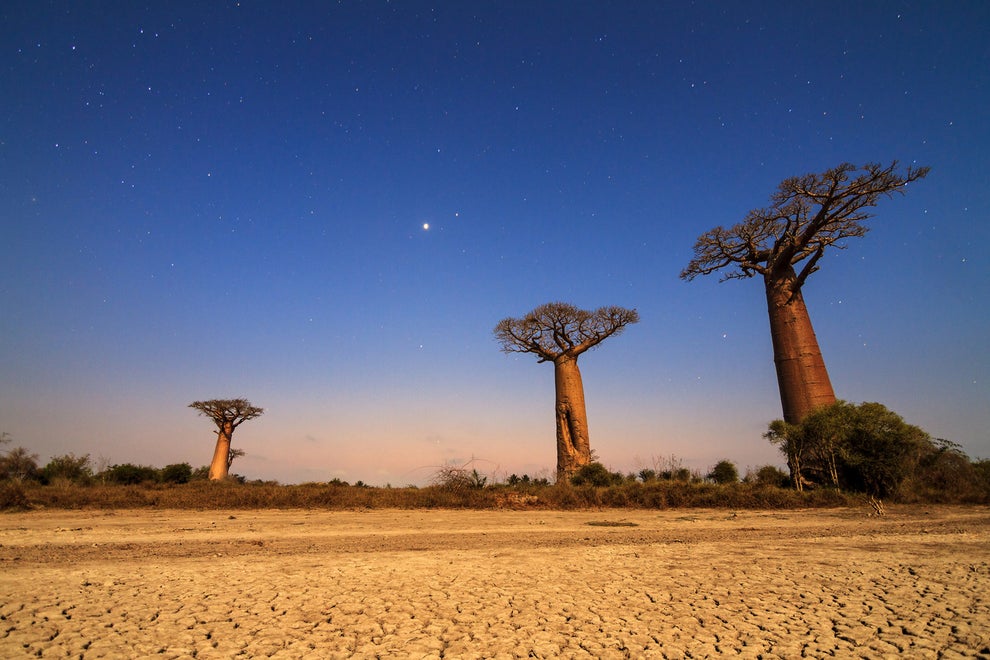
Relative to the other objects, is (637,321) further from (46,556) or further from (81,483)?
(81,483)

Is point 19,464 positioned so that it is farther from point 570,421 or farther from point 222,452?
point 570,421

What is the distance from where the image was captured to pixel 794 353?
16.6m

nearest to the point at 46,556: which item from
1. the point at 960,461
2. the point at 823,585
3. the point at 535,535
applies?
the point at 535,535

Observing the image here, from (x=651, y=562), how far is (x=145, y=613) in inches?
142

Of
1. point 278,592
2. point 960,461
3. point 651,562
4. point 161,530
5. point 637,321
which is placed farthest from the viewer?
point 637,321

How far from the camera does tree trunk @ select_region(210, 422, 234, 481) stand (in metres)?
27.7

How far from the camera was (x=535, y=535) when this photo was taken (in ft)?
20.2

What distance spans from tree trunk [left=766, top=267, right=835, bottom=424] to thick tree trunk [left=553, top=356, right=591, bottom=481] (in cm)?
A: 813

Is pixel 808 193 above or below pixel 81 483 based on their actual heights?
above

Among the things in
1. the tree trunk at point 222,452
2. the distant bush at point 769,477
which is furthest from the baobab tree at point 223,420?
the distant bush at point 769,477

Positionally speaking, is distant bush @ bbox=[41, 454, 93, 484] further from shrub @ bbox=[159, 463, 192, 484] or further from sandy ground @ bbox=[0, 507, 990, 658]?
sandy ground @ bbox=[0, 507, 990, 658]

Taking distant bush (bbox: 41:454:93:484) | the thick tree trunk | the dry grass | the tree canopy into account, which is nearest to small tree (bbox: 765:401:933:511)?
the tree canopy

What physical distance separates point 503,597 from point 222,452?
1244 inches

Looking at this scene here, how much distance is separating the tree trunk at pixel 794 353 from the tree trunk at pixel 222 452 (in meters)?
30.1
